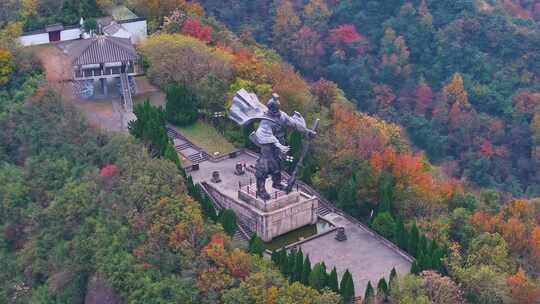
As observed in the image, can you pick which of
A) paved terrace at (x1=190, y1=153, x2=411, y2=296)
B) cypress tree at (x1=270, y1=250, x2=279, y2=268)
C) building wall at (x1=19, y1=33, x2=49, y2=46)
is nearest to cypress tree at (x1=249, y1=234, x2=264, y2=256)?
cypress tree at (x1=270, y1=250, x2=279, y2=268)

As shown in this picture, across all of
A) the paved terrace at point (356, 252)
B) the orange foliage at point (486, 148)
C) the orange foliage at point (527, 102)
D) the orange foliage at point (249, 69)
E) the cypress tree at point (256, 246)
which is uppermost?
the orange foliage at point (249, 69)

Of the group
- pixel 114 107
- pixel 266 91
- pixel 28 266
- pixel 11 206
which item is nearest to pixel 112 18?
pixel 114 107

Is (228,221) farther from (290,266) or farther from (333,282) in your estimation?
(333,282)

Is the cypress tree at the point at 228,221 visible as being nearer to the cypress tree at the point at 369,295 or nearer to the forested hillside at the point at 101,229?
the forested hillside at the point at 101,229

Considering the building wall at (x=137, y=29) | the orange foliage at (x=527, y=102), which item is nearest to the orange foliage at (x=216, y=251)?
the building wall at (x=137, y=29)

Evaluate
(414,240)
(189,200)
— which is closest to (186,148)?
(189,200)

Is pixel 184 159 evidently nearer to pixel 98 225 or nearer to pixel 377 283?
pixel 98 225

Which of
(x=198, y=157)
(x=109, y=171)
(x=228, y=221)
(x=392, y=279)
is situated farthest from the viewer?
(x=198, y=157)
